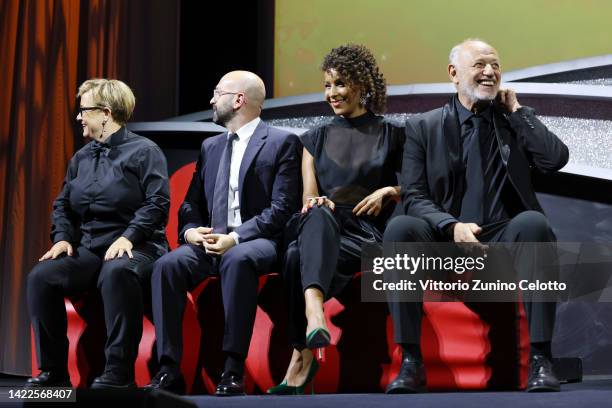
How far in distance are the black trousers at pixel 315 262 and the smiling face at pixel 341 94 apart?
0.43 metres

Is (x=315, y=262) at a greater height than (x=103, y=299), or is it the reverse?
(x=315, y=262)

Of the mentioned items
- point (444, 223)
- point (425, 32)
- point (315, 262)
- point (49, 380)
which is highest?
point (425, 32)

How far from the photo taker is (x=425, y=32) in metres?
3.73

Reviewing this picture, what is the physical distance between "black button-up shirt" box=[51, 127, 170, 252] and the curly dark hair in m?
0.64

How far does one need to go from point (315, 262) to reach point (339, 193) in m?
0.41

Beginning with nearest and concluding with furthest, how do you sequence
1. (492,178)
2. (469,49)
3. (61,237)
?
1. (492,178)
2. (469,49)
3. (61,237)

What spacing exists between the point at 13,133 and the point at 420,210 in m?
1.84

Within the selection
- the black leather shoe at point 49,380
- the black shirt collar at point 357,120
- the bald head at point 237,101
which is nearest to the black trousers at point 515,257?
the black shirt collar at point 357,120

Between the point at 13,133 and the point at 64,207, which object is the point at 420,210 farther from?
the point at 13,133

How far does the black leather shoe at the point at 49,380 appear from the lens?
95.3 inches

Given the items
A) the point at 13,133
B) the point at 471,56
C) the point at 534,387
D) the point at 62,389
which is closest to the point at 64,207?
the point at 13,133

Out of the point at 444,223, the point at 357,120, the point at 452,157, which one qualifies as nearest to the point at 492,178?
the point at 452,157

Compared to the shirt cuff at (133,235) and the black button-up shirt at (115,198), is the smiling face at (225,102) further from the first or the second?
the shirt cuff at (133,235)

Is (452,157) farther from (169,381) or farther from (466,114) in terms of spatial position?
(169,381)
